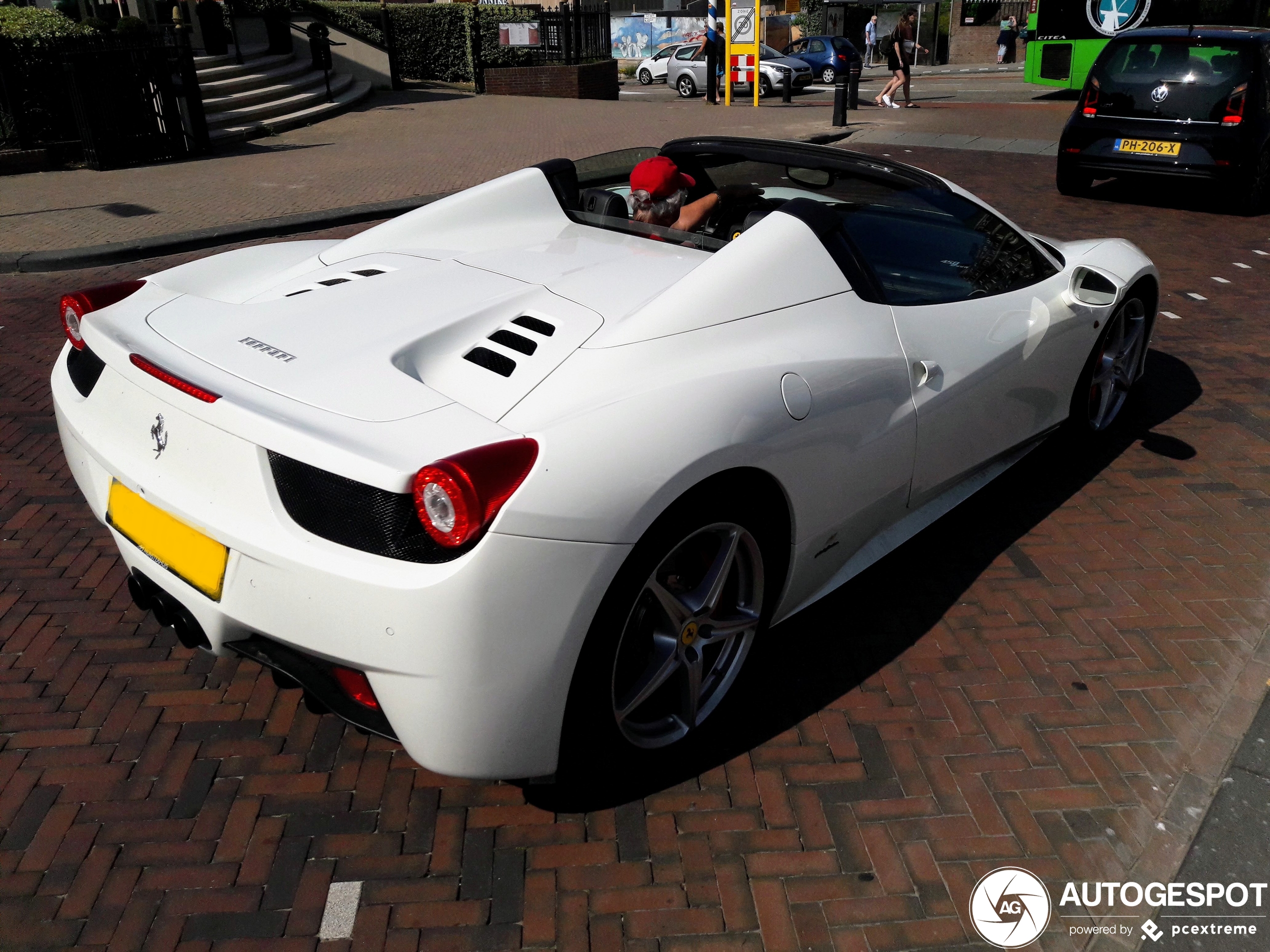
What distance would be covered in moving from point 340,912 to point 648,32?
4665 centimetres

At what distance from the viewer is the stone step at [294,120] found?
15.3 m

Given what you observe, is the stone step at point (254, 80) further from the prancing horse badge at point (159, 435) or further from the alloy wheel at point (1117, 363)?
the prancing horse badge at point (159, 435)

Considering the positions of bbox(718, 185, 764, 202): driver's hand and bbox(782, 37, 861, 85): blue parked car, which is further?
bbox(782, 37, 861, 85): blue parked car

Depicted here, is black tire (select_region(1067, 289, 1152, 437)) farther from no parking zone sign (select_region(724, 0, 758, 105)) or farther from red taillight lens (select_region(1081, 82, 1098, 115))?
no parking zone sign (select_region(724, 0, 758, 105))

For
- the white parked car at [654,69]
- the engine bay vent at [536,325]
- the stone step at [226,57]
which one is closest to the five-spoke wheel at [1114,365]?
the engine bay vent at [536,325]

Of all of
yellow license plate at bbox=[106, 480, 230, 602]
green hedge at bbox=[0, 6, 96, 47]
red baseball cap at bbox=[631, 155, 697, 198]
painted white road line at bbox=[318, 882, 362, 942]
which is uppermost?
green hedge at bbox=[0, 6, 96, 47]

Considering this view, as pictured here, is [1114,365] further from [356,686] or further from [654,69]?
[654,69]

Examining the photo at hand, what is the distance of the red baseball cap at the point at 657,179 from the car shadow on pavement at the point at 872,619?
158 cm

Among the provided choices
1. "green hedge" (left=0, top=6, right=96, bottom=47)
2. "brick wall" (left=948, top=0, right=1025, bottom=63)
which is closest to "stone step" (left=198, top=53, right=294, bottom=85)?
"green hedge" (left=0, top=6, right=96, bottom=47)

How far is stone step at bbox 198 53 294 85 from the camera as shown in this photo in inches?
670

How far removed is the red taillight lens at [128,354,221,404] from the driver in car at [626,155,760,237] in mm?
1876

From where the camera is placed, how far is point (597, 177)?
4.17 meters

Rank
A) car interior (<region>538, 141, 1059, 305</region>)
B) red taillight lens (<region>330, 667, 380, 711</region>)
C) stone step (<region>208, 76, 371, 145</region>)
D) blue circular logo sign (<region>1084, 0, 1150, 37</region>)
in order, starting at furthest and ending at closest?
blue circular logo sign (<region>1084, 0, 1150, 37</region>)
stone step (<region>208, 76, 371, 145</region>)
car interior (<region>538, 141, 1059, 305</region>)
red taillight lens (<region>330, 667, 380, 711</region>)

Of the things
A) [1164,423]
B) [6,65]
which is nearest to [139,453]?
[1164,423]
